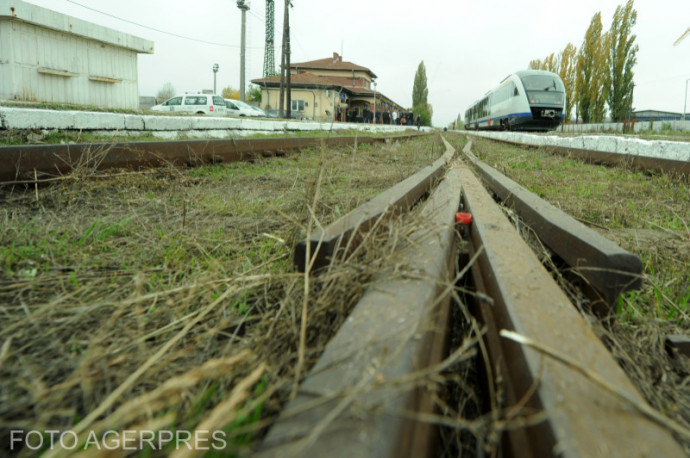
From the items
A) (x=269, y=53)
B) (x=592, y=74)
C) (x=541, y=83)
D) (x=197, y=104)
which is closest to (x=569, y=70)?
(x=592, y=74)

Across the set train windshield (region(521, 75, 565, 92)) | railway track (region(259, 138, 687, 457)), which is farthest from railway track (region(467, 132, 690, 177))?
train windshield (region(521, 75, 565, 92))

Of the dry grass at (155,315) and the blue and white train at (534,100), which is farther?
the blue and white train at (534,100)

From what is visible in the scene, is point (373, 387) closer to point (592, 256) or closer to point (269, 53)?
point (592, 256)

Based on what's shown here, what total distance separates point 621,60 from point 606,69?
94 cm

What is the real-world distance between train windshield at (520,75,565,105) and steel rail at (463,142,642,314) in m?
19.4

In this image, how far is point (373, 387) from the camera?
70 cm

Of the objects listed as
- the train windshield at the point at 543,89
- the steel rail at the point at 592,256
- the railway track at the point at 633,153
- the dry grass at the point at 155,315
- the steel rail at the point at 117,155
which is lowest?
the dry grass at the point at 155,315

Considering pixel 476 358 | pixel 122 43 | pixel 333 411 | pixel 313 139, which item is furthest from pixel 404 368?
pixel 122 43

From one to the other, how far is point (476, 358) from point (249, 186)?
317cm

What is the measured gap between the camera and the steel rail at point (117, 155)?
3012 millimetres

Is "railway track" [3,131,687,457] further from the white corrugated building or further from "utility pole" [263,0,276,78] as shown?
"utility pole" [263,0,276,78]

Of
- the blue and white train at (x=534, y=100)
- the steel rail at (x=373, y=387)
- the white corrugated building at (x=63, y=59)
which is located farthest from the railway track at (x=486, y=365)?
the blue and white train at (x=534, y=100)

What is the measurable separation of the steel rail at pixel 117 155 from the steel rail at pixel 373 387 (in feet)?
2.68

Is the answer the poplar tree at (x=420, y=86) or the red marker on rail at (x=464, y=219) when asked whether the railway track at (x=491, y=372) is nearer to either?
the red marker on rail at (x=464, y=219)
